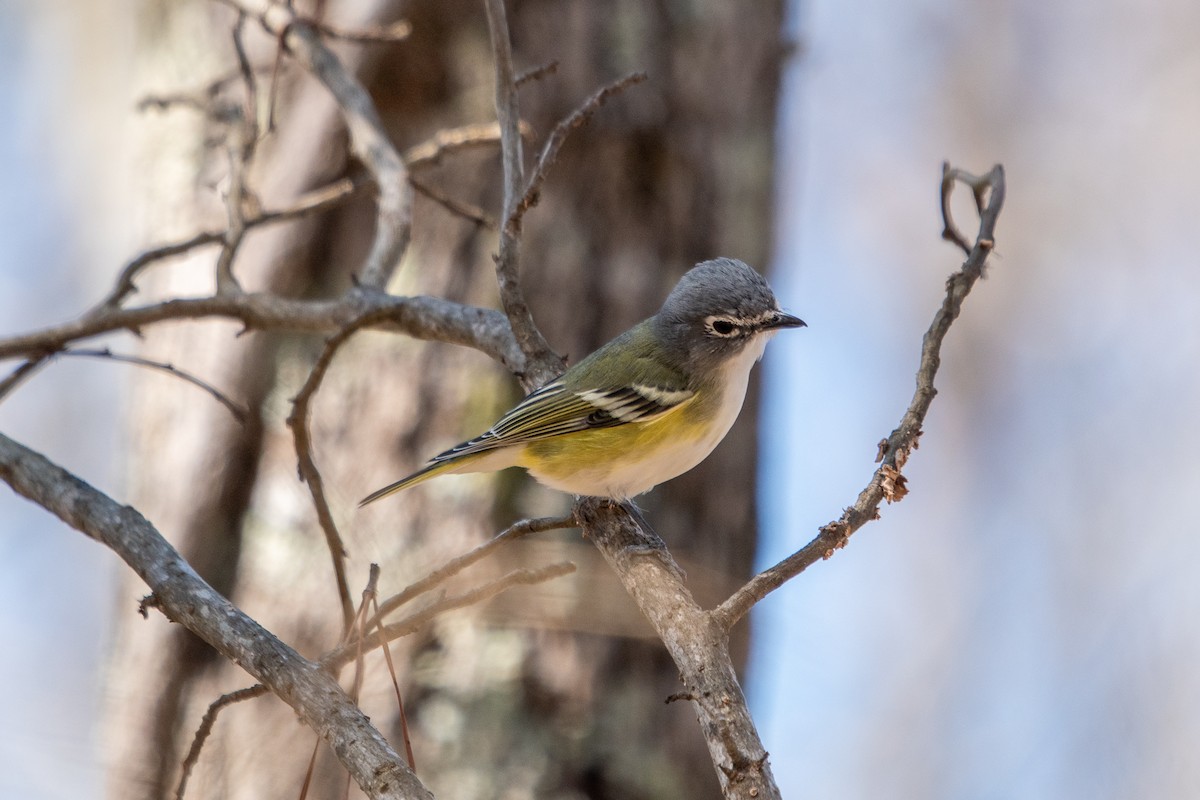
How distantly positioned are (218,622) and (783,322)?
6.40ft

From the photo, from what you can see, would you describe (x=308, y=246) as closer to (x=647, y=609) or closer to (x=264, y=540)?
(x=264, y=540)

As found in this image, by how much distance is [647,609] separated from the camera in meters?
2.13

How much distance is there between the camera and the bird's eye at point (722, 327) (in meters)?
3.34

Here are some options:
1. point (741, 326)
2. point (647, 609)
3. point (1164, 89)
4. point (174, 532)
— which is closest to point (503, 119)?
point (741, 326)

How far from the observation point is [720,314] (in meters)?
3.35

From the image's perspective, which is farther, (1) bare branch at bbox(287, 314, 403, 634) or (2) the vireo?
(2) the vireo

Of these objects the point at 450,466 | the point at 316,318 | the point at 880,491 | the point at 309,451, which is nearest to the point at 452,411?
the point at 450,466

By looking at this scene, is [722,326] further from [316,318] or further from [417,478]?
[316,318]

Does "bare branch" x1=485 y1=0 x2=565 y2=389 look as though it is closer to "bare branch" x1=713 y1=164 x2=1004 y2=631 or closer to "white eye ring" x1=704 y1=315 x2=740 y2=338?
"white eye ring" x1=704 y1=315 x2=740 y2=338

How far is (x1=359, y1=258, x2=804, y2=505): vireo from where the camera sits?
317cm

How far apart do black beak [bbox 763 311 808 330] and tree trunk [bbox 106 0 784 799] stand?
0.84 m

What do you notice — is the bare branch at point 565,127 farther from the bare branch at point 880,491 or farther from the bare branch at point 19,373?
the bare branch at point 19,373

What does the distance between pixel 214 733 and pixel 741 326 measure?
2279mm

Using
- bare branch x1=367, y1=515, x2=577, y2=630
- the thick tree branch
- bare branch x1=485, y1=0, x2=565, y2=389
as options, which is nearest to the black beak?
bare branch x1=485, y1=0, x2=565, y2=389
